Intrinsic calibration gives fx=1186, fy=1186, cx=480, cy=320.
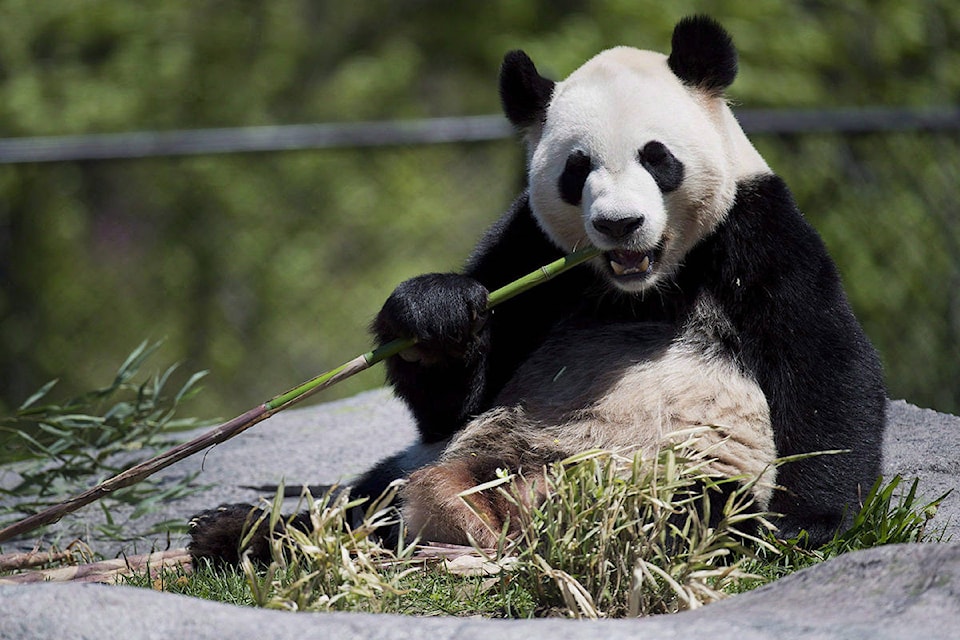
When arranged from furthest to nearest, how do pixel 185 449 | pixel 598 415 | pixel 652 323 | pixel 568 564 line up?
1. pixel 652 323
2. pixel 598 415
3. pixel 185 449
4. pixel 568 564

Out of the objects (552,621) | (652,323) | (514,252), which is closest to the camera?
(552,621)

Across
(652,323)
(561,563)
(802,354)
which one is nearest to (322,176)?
(652,323)

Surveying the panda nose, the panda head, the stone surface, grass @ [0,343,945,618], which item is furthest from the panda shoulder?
the stone surface

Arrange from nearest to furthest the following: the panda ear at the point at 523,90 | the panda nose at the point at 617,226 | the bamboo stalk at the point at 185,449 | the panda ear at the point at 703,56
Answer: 1. the bamboo stalk at the point at 185,449
2. the panda nose at the point at 617,226
3. the panda ear at the point at 703,56
4. the panda ear at the point at 523,90

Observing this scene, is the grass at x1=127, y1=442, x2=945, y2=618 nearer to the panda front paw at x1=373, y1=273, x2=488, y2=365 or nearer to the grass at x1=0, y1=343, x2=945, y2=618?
the grass at x1=0, y1=343, x2=945, y2=618

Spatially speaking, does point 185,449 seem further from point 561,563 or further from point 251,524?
point 561,563

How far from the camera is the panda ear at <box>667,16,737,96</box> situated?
3104 millimetres

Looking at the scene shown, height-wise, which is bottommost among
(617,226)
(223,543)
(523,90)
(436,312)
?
(223,543)

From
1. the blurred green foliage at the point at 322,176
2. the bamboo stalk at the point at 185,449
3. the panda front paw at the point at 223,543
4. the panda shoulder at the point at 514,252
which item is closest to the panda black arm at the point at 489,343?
the panda shoulder at the point at 514,252

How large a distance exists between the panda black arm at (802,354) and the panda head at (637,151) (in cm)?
11

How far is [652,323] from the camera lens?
127 inches

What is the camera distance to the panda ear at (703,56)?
3104mm

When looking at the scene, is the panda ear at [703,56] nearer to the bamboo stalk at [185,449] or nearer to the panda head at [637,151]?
the panda head at [637,151]

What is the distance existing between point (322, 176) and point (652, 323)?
4.87 meters
